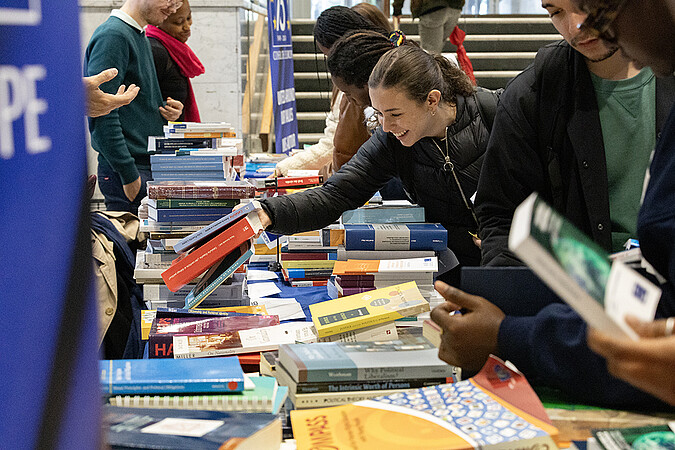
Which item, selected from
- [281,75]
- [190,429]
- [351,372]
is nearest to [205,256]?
[351,372]

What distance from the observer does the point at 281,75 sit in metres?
5.51

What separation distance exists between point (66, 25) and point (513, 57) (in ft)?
27.9

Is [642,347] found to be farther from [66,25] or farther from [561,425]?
[66,25]

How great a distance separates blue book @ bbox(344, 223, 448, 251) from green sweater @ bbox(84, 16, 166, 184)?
1588mm

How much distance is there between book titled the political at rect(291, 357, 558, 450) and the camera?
96 centimetres

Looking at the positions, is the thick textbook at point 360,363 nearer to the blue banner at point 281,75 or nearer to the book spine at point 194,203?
the book spine at point 194,203

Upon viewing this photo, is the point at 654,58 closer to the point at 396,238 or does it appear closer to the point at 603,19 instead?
the point at 603,19

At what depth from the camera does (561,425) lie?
102cm

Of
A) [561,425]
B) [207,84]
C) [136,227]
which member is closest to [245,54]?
[207,84]

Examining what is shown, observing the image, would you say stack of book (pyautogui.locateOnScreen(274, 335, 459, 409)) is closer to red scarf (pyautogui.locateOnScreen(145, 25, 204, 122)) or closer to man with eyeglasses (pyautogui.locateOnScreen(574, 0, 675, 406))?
man with eyeglasses (pyautogui.locateOnScreen(574, 0, 675, 406))

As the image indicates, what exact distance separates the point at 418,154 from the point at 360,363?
1.31 metres

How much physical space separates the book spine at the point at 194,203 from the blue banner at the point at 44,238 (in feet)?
6.06

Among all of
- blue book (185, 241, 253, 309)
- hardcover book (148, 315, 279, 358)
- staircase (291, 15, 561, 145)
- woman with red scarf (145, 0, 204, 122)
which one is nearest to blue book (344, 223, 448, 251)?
blue book (185, 241, 253, 309)

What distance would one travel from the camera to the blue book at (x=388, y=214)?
2434mm
